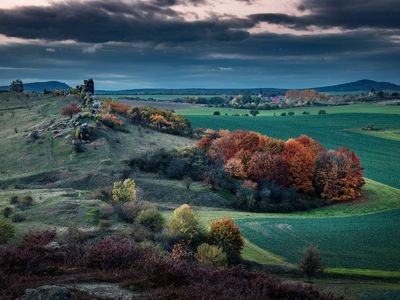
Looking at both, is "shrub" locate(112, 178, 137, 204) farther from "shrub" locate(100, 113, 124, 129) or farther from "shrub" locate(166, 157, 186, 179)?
"shrub" locate(100, 113, 124, 129)

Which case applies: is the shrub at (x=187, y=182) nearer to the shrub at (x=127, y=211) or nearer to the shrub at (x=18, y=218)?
the shrub at (x=127, y=211)

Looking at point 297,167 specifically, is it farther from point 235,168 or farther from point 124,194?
point 124,194

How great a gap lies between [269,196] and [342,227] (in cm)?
2722

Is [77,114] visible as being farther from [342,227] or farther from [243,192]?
[342,227]

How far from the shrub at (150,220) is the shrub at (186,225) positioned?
253 centimetres

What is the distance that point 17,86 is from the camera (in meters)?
176

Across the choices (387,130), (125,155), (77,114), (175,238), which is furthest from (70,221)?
(387,130)

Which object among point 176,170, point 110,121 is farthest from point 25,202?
point 110,121

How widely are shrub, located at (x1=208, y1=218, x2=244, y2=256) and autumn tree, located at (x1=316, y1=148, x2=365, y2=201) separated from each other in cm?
5127

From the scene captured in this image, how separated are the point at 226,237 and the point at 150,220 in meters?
9.45

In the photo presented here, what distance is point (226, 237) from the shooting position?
4644 cm

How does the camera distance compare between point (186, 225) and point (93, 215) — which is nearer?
point (186, 225)

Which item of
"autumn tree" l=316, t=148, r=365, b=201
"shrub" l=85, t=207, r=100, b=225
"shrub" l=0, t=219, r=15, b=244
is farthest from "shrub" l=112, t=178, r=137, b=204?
"autumn tree" l=316, t=148, r=365, b=201

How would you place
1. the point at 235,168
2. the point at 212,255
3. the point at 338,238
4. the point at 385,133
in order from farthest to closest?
1. the point at 385,133
2. the point at 235,168
3. the point at 338,238
4. the point at 212,255
